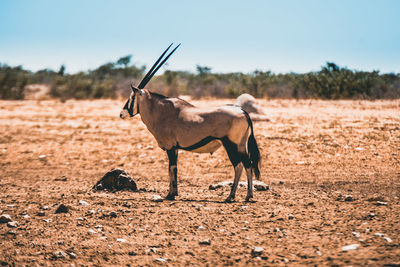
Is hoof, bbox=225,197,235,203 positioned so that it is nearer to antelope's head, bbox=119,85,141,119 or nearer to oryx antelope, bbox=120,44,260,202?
oryx antelope, bbox=120,44,260,202

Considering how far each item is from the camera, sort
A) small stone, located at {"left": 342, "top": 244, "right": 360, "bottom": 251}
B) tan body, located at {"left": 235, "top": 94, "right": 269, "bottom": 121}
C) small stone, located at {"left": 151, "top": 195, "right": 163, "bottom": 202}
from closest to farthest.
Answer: small stone, located at {"left": 342, "top": 244, "right": 360, "bottom": 251} → small stone, located at {"left": 151, "top": 195, "right": 163, "bottom": 202} → tan body, located at {"left": 235, "top": 94, "right": 269, "bottom": 121}

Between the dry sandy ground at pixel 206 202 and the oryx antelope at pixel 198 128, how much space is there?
0.83 meters

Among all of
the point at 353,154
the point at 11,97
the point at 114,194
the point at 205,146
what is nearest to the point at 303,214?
the point at 205,146

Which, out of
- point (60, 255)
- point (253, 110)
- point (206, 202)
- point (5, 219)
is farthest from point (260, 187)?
point (253, 110)

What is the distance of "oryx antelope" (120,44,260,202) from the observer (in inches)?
309

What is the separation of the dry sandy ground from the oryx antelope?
0.83 meters

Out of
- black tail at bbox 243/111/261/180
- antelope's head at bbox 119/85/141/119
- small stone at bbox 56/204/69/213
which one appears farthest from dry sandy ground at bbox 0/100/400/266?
antelope's head at bbox 119/85/141/119

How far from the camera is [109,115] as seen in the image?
68.0ft

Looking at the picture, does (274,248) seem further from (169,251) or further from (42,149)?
(42,149)

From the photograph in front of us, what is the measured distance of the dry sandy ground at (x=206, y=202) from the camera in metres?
5.21

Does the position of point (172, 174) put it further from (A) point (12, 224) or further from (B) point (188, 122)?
(A) point (12, 224)

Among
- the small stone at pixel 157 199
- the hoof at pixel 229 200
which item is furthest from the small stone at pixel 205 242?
the small stone at pixel 157 199

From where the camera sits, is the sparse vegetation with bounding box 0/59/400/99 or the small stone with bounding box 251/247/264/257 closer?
the small stone with bounding box 251/247/264/257

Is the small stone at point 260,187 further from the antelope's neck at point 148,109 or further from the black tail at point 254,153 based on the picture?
the antelope's neck at point 148,109
